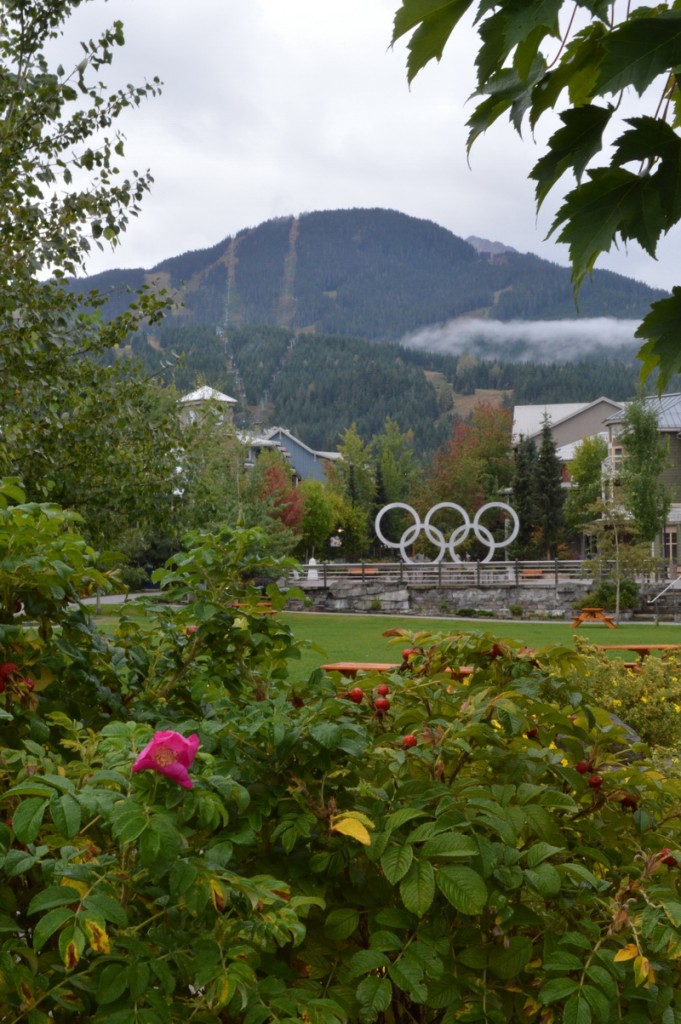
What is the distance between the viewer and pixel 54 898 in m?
1.35

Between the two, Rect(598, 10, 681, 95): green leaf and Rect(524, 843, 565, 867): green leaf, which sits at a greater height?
Rect(598, 10, 681, 95): green leaf

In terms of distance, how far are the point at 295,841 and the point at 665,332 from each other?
1127mm

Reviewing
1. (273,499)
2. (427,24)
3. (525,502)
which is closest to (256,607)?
(427,24)

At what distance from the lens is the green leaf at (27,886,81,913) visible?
1325mm

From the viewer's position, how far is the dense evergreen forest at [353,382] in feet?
461

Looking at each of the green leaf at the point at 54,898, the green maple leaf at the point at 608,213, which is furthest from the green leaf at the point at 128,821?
the green maple leaf at the point at 608,213

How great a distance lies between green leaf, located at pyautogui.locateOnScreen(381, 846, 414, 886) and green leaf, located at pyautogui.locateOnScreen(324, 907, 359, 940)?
0.54ft

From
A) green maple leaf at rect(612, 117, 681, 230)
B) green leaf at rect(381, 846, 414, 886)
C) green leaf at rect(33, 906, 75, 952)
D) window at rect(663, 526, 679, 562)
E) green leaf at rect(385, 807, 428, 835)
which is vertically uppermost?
green maple leaf at rect(612, 117, 681, 230)

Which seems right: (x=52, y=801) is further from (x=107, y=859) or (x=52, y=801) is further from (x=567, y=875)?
(x=567, y=875)

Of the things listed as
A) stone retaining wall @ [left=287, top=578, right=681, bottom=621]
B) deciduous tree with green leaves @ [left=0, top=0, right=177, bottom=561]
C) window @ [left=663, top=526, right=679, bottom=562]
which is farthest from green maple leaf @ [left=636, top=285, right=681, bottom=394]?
window @ [left=663, top=526, right=679, bottom=562]

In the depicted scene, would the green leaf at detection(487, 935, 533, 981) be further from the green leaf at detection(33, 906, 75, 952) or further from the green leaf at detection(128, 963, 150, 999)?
the green leaf at detection(33, 906, 75, 952)

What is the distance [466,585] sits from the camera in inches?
1350

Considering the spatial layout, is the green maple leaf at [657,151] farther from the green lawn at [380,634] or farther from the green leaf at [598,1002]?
the green lawn at [380,634]

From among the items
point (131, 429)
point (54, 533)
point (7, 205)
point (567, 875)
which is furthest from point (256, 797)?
point (131, 429)
